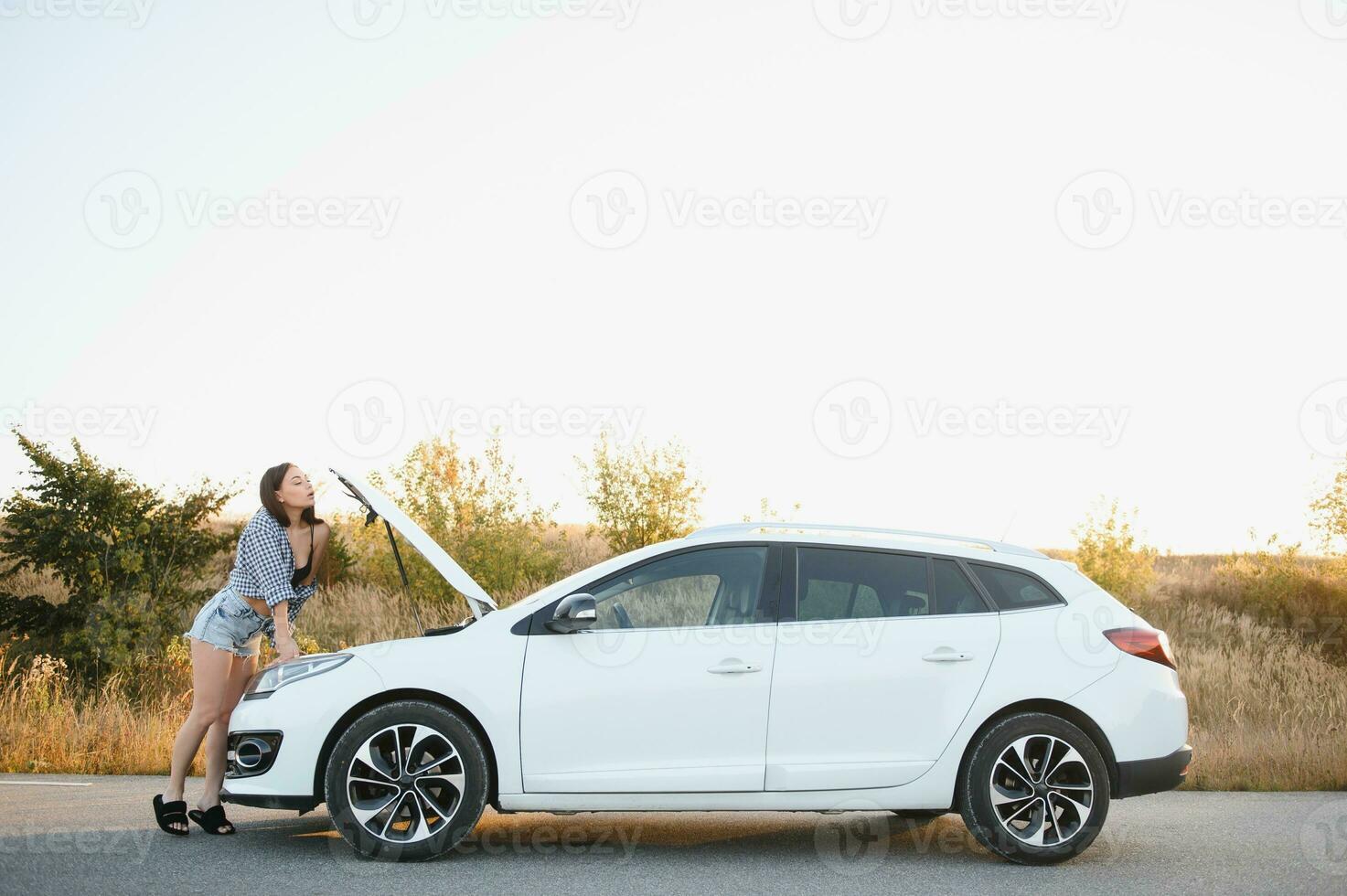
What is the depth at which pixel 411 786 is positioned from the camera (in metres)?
6.09

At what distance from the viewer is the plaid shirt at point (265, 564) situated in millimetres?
6922

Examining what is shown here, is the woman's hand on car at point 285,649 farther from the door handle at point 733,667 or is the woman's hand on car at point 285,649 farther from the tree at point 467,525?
the tree at point 467,525

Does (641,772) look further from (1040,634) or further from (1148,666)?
(1148,666)

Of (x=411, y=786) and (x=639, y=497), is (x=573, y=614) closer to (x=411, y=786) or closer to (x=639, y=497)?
(x=411, y=786)

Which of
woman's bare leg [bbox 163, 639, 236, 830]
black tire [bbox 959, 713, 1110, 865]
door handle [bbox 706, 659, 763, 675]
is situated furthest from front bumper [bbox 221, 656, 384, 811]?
black tire [bbox 959, 713, 1110, 865]

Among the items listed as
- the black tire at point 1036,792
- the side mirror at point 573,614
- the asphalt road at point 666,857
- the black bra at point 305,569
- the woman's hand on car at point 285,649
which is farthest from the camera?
the black bra at point 305,569

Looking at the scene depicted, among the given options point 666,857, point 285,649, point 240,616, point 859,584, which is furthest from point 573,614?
point 240,616

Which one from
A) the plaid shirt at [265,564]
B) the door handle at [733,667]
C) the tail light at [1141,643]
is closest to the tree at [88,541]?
the plaid shirt at [265,564]

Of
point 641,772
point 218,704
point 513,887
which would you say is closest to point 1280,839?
point 641,772

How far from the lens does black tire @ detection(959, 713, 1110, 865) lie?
6.23 metres

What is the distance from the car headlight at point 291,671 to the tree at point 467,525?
1637cm

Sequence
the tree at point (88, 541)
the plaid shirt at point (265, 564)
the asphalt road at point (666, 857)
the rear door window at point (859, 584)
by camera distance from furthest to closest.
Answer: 1. the tree at point (88, 541)
2. the plaid shirt at point (265, 564)
3. the rear door window at point (859, 584)
4. the asphalt road at point (666, 857)

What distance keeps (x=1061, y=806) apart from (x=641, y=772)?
7.46 ft

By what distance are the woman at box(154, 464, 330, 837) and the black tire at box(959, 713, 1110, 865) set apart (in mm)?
3925
